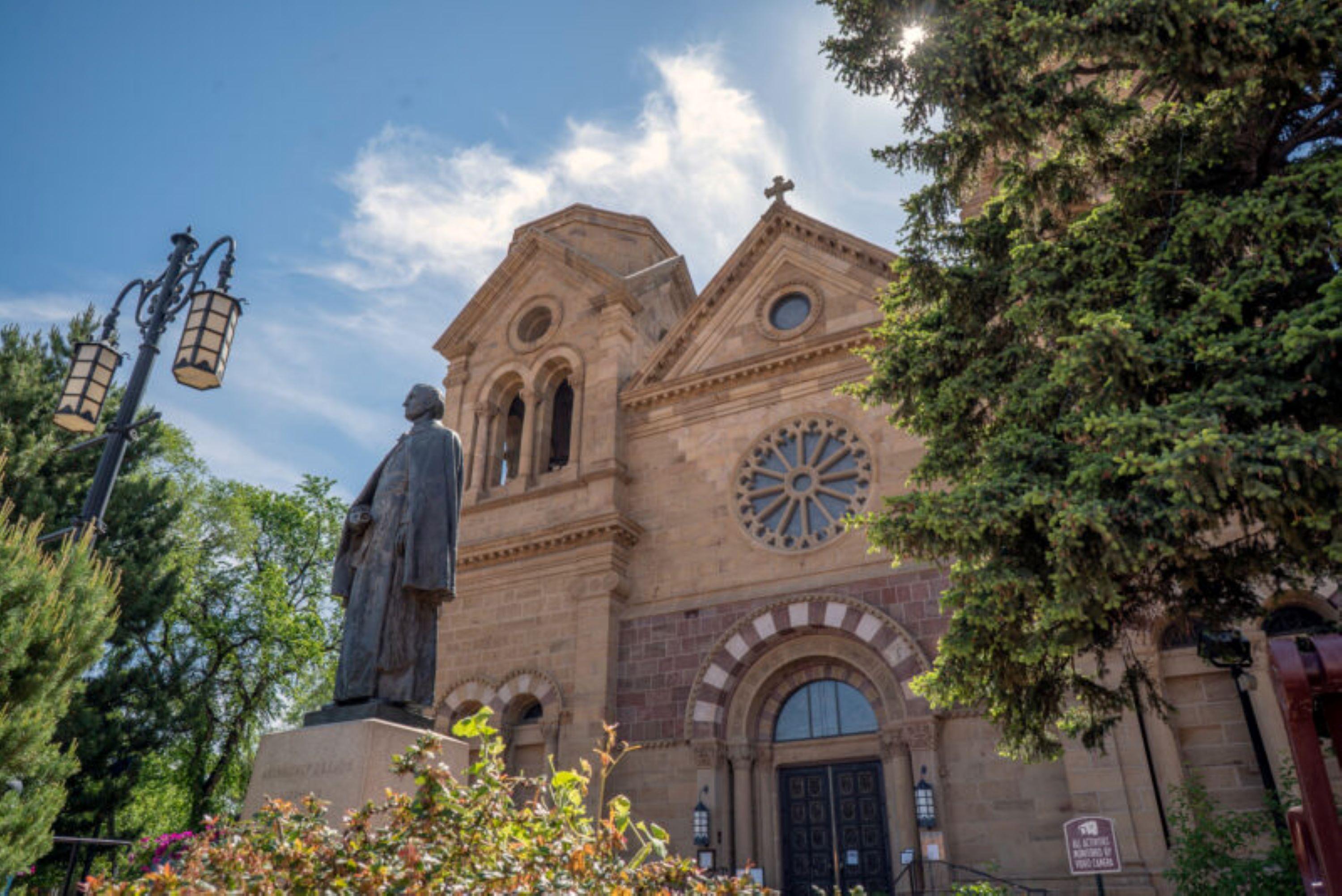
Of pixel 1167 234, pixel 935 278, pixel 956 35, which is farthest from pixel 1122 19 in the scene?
pixel 935 278

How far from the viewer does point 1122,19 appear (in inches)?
303

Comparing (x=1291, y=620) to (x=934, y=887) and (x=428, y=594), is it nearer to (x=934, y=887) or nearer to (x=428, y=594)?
(x=934, y=887)

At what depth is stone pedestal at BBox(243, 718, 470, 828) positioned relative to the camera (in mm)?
6648

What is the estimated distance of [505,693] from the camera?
18.5 m

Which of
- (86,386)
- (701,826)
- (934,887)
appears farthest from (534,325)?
(934,887)

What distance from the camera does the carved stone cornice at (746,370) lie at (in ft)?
60.7

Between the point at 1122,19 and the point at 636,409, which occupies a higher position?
the point at 636,409

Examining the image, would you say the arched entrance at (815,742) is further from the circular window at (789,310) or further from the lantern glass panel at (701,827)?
the circular window at (789,310)

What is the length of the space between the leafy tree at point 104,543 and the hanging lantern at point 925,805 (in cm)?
1513

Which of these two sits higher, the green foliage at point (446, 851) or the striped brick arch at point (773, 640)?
the striped brick arch at point (773, 640)

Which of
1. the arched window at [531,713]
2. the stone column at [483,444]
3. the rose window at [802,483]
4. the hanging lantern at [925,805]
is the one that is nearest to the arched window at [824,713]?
the hanging lantern at [925,805]

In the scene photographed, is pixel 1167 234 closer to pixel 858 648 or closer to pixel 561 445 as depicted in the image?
pixel 858 648

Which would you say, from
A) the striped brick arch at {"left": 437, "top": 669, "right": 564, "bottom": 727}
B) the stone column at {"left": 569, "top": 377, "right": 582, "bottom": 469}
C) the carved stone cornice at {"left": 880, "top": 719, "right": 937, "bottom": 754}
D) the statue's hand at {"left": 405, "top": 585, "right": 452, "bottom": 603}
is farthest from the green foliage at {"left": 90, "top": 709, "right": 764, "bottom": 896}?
the stone column at {"left": 569, "top": 377, "right": 582, "bottom": 469}

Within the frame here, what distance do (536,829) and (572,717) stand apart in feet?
43.6
